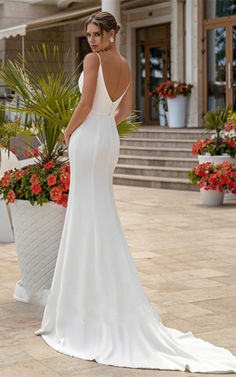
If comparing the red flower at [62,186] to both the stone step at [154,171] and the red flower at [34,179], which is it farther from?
the stone step at [154,171]

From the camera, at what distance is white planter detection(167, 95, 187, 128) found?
601 inches

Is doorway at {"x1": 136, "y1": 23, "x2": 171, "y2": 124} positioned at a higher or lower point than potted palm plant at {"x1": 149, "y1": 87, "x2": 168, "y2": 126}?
higher

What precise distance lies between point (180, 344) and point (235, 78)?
39.4 ft

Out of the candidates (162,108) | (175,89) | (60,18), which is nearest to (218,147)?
(175,89)

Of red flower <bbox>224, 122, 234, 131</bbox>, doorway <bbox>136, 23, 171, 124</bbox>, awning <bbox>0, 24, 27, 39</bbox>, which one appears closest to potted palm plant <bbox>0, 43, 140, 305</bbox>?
red flower <bbox>224, 122, 234, 131</bbox>

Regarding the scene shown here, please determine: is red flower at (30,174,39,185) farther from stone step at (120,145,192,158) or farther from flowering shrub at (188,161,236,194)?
stone step at (120,145,192,158)

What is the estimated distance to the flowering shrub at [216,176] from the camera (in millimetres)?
9367

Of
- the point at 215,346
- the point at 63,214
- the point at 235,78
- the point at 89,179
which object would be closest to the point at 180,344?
the point at 215,346

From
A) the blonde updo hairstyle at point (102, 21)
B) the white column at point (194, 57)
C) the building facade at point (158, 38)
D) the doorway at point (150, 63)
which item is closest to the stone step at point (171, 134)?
the white column at point (194, 57)

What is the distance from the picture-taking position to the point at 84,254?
12.6 ft

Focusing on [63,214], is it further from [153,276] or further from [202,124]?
[202,124]

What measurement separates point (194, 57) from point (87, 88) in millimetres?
12116

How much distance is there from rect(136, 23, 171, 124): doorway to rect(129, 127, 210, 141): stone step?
3.58 meters

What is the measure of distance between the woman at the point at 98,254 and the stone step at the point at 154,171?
8292mm
